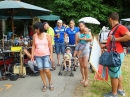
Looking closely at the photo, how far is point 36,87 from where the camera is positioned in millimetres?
5641

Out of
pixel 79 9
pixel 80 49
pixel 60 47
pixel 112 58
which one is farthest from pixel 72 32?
pixel 79 9

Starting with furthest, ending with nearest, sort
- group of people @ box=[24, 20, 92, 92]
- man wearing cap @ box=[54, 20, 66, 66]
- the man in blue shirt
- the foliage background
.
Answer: the foliage background < man wearing cap @ box=[54, 20, 66, 66] < the man in blue shirt < group of people @ box=[24, 20, 92, 92]

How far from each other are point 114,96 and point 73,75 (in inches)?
86.0

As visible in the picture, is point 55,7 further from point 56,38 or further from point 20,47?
point 20,47

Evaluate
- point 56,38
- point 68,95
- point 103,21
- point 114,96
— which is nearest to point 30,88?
point 68,95

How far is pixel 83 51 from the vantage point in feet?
18.0

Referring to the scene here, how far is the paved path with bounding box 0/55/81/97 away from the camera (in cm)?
512

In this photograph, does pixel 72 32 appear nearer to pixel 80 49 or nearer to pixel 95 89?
pixel 80 49

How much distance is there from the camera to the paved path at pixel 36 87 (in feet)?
16.8

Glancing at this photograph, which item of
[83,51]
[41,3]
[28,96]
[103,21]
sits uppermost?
[41,3]

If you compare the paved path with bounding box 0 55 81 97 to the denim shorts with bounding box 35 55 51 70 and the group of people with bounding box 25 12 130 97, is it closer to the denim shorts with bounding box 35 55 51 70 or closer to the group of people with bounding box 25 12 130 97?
the group of people with bounding box 25 12 130 97

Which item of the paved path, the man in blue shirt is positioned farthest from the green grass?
the man in blue shirt

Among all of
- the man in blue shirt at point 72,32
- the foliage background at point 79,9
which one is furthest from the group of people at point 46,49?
the foliage background at point 79,9

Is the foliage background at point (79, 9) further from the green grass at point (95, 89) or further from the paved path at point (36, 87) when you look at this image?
the green grass at point (95, 89)
